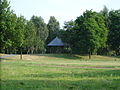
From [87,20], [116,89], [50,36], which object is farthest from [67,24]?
[116,89]

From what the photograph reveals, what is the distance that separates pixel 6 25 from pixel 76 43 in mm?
31683

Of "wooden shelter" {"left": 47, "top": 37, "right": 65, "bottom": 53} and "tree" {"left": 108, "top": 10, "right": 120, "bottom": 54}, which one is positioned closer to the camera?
"tree" {"left": 108, "top": 10, "right": 120, "bottom": 54}

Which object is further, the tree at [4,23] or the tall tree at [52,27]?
the tall tree at [52,27]

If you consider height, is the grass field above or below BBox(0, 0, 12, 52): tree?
below

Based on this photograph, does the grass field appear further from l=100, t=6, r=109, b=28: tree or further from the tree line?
l=100, t=6, r=109, b=28: tree

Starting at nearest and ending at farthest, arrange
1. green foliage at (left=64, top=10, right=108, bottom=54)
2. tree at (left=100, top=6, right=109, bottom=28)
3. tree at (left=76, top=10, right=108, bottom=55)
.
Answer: tree at (left=76, top=10, right=108, bottom=55), green foliage at (left=64, top=10, right=108, bottom=54), tree at (left=100, top=6, right=109, bottom=28)

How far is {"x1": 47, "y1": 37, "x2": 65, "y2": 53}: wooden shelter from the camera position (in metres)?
83.4

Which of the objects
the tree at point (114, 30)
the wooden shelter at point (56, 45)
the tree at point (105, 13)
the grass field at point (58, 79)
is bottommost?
the grass field at point (58, 79)

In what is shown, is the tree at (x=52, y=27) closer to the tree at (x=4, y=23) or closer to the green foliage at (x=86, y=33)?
the green foliage at (x=86, y=33)

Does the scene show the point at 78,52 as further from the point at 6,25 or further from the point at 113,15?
the point at 6,25

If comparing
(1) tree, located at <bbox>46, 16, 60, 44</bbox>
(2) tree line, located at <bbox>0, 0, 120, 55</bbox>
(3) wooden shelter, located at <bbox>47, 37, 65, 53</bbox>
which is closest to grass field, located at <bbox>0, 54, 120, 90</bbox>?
(2) tree line, located at <bbox>0, 0, 120, 55</bbox>

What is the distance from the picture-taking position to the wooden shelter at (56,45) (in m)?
83.4

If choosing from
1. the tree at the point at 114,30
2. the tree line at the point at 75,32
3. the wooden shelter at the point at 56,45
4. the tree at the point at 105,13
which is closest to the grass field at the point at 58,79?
the tree line at the point at 75,32

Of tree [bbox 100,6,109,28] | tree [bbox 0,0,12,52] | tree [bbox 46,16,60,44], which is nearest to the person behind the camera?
tree [bbox 0,0,12,52]
